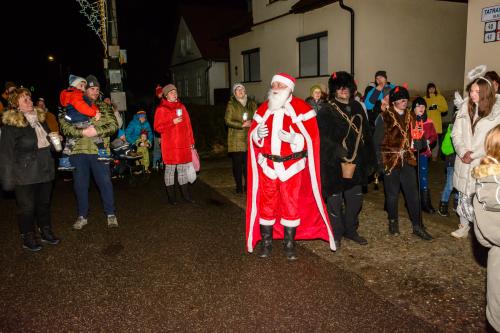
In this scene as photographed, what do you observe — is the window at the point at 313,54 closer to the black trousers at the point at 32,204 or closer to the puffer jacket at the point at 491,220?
the black trousers at the point at 32,204

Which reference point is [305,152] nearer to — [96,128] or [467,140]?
[467,140]

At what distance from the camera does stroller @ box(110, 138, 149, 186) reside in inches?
382

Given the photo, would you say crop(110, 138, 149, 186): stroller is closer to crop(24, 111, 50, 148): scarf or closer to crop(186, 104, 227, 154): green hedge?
crop(24, 111, 50, 148): scarf

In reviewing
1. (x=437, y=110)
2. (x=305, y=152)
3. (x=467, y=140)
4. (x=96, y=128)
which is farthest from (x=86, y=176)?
A: (x=437, y=110)

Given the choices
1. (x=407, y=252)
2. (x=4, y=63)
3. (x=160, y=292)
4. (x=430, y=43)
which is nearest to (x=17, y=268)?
(x=160, y=292)

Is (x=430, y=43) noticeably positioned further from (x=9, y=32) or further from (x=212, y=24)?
(x=9, y=32)

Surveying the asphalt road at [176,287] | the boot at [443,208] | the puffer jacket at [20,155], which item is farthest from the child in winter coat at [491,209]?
the puffer jacket at [20,155]

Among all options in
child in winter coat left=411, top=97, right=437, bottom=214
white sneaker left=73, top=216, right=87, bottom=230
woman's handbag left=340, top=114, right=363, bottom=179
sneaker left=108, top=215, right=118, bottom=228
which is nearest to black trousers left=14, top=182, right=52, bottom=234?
white sneaker left=73, top=216, right=87, bottom=230

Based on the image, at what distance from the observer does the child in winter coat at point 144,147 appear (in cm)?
1016

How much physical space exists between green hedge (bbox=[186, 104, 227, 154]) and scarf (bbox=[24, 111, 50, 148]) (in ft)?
29.3

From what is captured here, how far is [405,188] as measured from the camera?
18.3 feet

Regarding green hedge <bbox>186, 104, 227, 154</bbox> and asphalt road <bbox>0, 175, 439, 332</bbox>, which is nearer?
asphalt road <bbox>0, 175, 439, 332</bbox>

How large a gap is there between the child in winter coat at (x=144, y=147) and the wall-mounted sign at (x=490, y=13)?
805 cm

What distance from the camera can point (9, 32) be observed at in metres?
39.2
